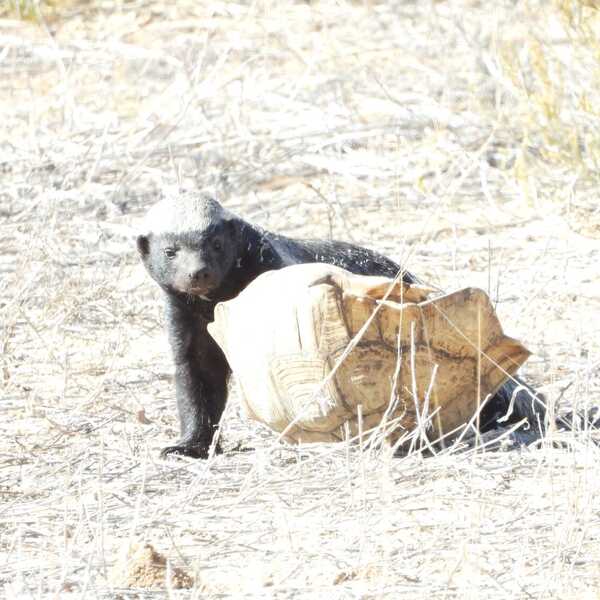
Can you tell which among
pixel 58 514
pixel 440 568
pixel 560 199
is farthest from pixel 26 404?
pixel 560 199

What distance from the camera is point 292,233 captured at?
317 inches

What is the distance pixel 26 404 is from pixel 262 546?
1.93 metres

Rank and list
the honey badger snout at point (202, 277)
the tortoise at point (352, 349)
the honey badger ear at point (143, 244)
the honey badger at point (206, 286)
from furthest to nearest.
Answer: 1. the honey badger ear at point (143, 244)
2. the honey badger at point (206, 286)
3. the honey badger snout at point (202, 277)
4. the tortoise at point (352, 349)

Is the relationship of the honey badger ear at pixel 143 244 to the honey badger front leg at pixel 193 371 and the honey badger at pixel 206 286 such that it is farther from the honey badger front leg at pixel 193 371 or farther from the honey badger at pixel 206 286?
the honey badger front leg at pixel 193 371

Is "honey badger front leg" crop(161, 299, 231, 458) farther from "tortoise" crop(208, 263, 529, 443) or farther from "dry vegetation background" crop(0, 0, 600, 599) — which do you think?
"tortoise" crop(208, 263, 529, 443)

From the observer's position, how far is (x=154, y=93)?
10.9 metres

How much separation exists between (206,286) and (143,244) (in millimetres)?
398

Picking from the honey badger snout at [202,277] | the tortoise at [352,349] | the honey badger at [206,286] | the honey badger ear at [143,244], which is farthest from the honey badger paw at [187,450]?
the honey badger ear at [143,244]

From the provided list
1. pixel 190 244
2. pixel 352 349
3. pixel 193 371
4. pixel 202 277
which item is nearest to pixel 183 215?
pixel 190 244

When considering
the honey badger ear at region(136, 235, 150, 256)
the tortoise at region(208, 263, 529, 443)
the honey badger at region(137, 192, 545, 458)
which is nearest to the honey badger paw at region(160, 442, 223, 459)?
the honey badger at region(137, 192, 545, 458)

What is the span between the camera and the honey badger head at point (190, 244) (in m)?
4.86

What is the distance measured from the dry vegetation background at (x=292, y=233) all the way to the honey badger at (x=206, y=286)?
0.16 meters

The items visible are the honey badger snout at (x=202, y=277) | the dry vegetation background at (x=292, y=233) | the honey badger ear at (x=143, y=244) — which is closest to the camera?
the dry vegetation background at (x=292, y=233)

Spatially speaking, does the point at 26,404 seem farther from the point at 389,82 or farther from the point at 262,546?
the point at 389,82
